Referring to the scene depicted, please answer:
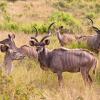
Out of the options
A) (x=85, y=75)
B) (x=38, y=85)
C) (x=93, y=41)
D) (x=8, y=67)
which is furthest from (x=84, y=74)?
(x=93, y=41)

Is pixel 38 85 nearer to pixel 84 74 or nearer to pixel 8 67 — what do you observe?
pixel 8 67

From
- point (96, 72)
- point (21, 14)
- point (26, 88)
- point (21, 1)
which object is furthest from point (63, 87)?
point (21, 1)

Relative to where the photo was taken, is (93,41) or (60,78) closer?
(60,78)

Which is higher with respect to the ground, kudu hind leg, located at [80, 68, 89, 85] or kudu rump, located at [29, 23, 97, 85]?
kudu rump, located at [29, 23, 97, 85]

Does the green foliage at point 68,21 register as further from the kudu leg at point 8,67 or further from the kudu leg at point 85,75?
the kudu leg at point 85,75

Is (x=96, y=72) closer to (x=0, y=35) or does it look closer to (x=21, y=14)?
(x=0, y=35)

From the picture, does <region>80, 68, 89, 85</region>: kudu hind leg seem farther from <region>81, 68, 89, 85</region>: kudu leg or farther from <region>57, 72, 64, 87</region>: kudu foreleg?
<region>57, 72, 64, 87</region>: kudu foreleg

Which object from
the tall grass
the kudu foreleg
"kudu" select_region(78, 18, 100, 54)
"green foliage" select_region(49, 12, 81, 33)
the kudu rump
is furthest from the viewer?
"green foliage" select_region(49, 12, 81, 33)

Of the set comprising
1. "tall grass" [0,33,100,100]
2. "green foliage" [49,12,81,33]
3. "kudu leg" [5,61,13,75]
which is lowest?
"tall grass" [0,33,100,100]

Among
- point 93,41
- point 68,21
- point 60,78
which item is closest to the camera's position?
point 60,78

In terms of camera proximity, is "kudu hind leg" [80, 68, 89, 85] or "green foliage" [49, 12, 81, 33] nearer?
"kudu hind leg" [80, 68, 89, 85]

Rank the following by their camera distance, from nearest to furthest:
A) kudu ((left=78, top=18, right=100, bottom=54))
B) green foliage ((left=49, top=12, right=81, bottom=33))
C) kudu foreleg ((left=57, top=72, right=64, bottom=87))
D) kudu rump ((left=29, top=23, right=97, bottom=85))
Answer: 1. kudu rump ((left=29, top=23, right=97, bottom=85))
2. kudu foreleg ((left=57, top=72, right=64, bottom=87))
3. kudu ((left=78, top=18, right=100, bottom=54))
4. green foliage ((left=49, top=12, right=81, bottom=33))

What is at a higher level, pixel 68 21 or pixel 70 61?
pixel 68 21

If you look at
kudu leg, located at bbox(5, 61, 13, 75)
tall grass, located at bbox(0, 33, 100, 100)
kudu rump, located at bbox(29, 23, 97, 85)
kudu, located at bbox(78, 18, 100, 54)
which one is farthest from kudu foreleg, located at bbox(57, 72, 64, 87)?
kudu, located at bbox(78, 18, 100, 54)
